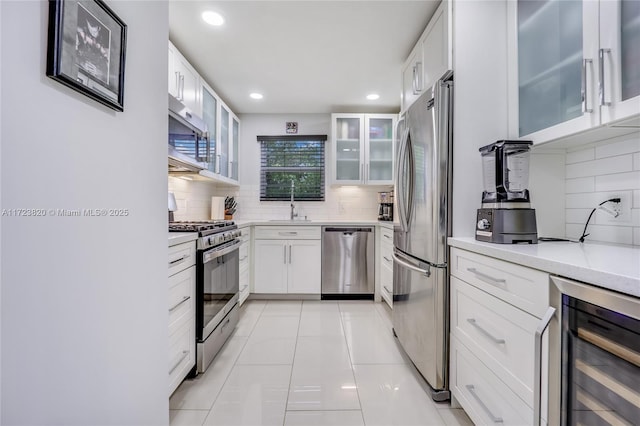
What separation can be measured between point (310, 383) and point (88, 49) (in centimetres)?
187

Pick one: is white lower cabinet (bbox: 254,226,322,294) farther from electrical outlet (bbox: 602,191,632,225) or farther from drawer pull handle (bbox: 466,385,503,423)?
electrical outlet (bbox: 602,191,632,225)

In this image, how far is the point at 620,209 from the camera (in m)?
1.32

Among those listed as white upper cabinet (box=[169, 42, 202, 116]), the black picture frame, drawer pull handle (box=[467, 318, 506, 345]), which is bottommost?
drawer pull handle (box=[467, 318, 506, 345])

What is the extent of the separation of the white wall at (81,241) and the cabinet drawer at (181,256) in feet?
1.53

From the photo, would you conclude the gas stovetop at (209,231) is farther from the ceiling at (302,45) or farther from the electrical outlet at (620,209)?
the electrical outlet at (620,209)

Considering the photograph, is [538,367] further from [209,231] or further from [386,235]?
[386,235]

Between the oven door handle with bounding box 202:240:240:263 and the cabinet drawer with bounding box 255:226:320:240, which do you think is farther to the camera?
the cabinet drawer with bounding box 255:226:320:240

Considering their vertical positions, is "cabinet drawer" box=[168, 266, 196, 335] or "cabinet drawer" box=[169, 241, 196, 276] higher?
"cabinet drawer" box=[169, 241, 196, 276]

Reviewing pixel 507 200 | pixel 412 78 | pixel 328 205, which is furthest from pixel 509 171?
pixel 328 205

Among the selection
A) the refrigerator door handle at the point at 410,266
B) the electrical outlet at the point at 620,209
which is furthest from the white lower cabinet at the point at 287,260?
the electrical outlet at the point at 620,209

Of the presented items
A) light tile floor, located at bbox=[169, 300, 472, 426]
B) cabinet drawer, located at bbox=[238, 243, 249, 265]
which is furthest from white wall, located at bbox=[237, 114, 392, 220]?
light tile floor, located at bbox=[169, 300, 472, 426]

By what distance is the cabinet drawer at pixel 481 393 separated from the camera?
1.08 m

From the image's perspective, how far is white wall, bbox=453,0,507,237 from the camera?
1661 mm

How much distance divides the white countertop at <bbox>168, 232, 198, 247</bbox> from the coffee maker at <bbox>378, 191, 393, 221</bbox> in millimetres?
2462
